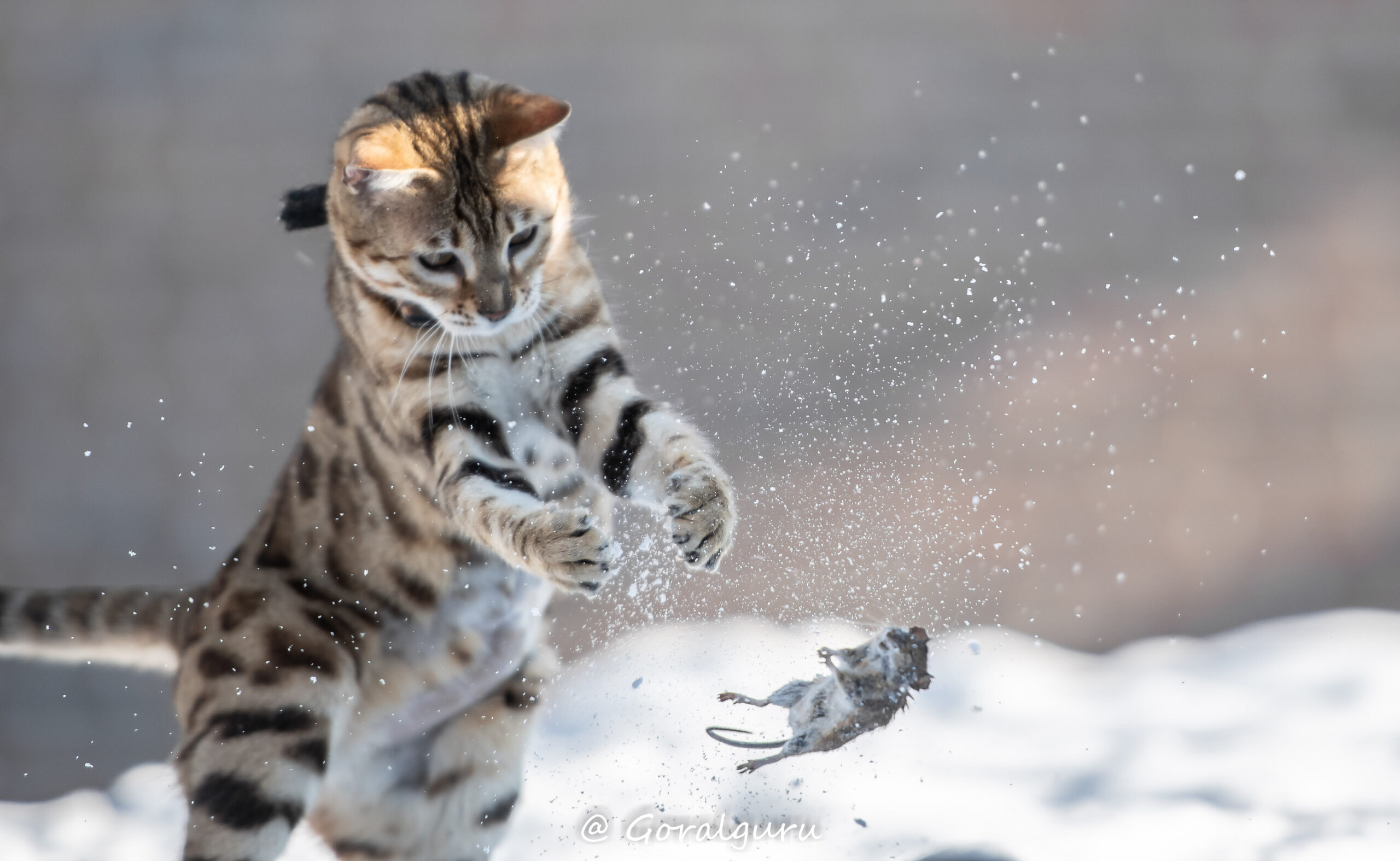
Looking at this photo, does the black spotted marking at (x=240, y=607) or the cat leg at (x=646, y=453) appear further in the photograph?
the black spotted marking at (x=240, y=607)

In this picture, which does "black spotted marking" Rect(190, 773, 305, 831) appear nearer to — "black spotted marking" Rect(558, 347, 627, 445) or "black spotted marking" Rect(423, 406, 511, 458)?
"black spotted marking" Rect(423, 406, 511, 458)

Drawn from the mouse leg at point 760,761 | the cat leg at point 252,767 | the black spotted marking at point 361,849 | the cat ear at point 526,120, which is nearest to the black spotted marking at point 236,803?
the cat leg at point 252,767

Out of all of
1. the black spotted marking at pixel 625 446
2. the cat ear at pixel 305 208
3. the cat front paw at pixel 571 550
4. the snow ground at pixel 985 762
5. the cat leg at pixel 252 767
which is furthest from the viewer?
the snow ground at pixel 985 762

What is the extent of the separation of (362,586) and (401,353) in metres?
0.37

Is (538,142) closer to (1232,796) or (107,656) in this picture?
(107,656)

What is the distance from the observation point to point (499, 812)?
6.39 feet

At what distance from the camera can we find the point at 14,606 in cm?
188

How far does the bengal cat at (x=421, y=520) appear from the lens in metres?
1.63

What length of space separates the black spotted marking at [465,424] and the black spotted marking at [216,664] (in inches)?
15.7

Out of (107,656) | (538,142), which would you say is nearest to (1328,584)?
(538,142)

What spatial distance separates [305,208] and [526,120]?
42 cm

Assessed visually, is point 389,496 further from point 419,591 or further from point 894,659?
point 894,659

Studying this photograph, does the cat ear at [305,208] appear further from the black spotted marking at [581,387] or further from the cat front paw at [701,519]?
the cat front paw at [701,519]

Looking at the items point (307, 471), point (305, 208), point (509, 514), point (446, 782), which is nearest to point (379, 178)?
point (305, 208)
